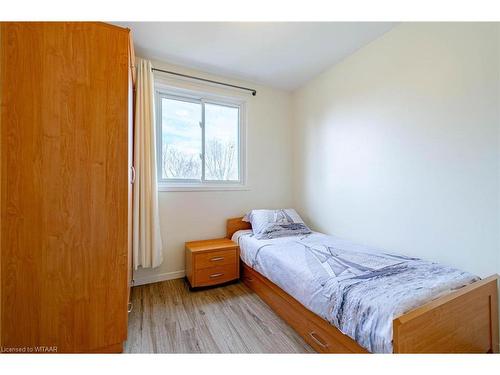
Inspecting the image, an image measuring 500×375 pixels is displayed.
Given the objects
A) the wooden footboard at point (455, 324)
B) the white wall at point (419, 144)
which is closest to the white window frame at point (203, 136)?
the white wall at point (419, 144)

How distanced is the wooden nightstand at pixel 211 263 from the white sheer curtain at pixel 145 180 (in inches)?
15.0

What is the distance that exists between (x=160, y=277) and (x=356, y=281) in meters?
2.12

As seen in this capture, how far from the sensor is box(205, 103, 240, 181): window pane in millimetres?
2854

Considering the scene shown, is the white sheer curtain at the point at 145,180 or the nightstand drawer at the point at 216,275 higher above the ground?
the white sheer curtain at the point at 145,180

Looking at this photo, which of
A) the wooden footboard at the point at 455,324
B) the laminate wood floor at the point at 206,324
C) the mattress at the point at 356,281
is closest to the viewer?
the wooden footboard at the point at 455,324

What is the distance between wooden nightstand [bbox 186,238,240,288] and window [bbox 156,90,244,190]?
0.76 meters

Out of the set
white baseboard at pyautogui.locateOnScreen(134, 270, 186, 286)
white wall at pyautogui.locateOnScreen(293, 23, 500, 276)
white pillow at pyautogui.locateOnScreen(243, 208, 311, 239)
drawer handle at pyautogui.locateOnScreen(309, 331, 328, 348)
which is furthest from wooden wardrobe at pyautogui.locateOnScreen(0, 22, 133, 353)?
white wall at pyautogui.locateOnScreen(293, 23, 500, 276)

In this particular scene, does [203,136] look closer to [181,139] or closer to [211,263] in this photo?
[181,139]

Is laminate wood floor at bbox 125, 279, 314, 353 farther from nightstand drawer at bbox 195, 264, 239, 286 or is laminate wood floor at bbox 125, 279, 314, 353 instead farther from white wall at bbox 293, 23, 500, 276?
white wall at bbox 293, 23, 500, 276

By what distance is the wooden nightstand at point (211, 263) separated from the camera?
7.41ft

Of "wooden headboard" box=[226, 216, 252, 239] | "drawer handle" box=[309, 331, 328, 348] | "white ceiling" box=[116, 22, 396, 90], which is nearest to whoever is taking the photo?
"drawer handle" box=[309, 331, 328, 348]

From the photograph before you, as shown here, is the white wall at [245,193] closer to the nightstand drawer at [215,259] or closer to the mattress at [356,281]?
the nightstand drawer at [215,259]
